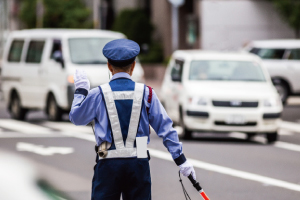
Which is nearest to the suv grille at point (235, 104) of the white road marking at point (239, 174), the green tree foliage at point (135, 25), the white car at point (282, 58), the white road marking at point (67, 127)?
the white road marking at point (239, 174)

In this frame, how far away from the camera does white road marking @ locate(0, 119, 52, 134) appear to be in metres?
15.1


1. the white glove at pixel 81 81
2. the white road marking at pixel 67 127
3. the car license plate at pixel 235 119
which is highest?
the white glove at pixel 81 81

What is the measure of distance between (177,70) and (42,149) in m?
3.74

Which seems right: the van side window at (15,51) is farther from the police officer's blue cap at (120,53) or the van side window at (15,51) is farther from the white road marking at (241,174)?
the police officer's blue cap at (120,53)

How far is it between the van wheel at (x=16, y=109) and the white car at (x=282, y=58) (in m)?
7.54

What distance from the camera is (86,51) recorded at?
54.1ft

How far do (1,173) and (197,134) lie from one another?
6.06 metres

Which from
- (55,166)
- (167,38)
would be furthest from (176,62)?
(167,38)

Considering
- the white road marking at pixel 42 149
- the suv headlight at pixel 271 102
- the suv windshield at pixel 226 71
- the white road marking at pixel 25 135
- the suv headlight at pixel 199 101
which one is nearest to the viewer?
the white road marking at pixel 42 149

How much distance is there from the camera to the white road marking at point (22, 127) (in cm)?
1510

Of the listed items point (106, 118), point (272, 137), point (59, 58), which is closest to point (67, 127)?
point (59, 58)

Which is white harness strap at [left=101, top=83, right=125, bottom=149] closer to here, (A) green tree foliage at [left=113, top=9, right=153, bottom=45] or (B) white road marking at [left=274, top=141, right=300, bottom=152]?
(B) white road marking at [left=274, top=141, right=300, bottom=152]

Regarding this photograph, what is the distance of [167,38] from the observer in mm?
37438

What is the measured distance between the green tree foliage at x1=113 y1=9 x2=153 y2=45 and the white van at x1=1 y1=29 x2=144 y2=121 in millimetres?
19892
